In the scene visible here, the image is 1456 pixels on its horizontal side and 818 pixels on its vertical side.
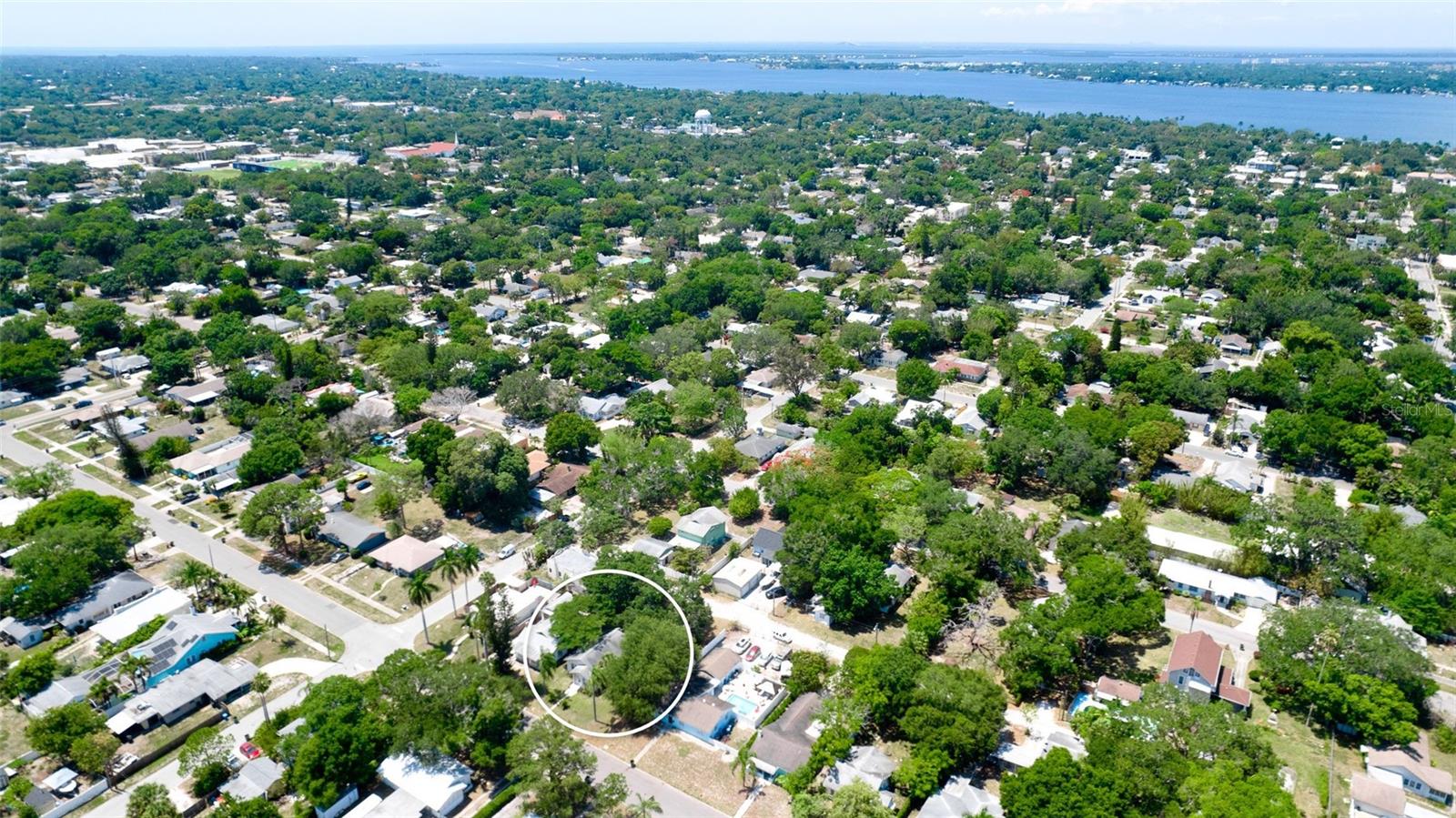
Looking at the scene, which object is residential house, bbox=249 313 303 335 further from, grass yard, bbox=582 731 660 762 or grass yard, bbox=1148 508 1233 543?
grass yard, bbox=1148 508 1233 543

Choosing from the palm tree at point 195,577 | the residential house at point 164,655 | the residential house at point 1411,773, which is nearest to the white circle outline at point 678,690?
the residential house at point 164,655

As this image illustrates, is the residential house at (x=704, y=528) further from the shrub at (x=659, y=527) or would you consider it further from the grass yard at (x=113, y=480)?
the grass yard at (x=113, y=480)

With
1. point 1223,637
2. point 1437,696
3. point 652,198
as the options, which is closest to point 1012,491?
point 1223,637

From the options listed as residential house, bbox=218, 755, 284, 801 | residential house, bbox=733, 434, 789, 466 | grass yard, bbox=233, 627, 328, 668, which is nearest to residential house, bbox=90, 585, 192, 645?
grass yard, bbox=233, 627, 328, 668

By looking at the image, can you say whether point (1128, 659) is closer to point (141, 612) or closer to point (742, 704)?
point (742, 704)

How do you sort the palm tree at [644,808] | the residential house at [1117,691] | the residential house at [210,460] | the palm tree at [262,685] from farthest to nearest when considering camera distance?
1. the residential house at [210,460]
2. the residential house at [1117,691]
3. the palm tree at [262,685]
4. the palm tree at [644,808]

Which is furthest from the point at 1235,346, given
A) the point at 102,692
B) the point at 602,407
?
the point at 102,692

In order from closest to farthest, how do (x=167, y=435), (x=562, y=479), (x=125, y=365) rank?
(x=562, y=479) < (x=167, y=435) < (x=125, y=365)
